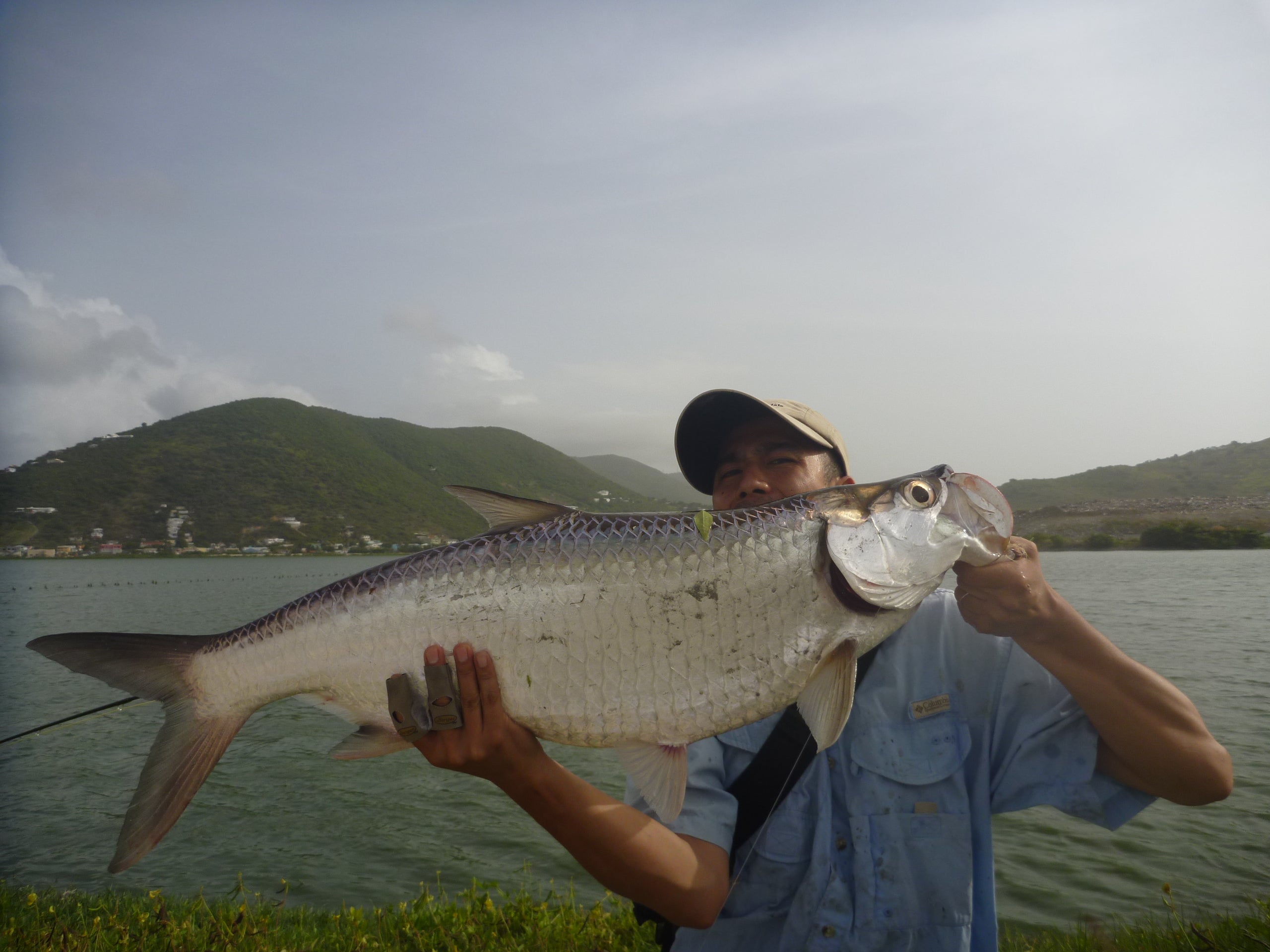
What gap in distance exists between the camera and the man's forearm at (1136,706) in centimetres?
188

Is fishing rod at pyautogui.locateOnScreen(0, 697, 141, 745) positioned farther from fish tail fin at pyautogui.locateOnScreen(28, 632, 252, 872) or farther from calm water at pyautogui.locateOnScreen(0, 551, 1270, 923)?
calm water at pyautogui.locateOnScreen(0, 551, 1270, 923)

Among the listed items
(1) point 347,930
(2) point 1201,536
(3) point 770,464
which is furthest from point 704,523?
(2) point 1201,536

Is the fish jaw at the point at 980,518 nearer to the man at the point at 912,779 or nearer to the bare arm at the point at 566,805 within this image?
the man at the point at 912,779

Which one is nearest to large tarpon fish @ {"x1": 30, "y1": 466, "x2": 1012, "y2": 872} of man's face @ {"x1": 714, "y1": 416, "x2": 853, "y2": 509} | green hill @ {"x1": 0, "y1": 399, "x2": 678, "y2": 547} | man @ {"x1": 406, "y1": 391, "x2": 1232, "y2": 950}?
man @ {"x1": 406, "y1": 391, "x2": 1232, "y2": 950}

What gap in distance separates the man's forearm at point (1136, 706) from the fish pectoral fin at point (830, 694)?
1.66 ft

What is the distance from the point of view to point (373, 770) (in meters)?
12.4

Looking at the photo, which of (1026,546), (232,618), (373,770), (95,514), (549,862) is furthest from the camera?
(95,514)

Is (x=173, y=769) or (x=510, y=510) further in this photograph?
(x=510, y=510)

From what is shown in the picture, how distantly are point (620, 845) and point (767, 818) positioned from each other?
1.84ft

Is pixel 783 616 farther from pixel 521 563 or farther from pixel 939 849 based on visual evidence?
pixel 939 849

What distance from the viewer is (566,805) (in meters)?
1.98

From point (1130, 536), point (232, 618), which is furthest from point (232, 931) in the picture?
point (1130, 536)

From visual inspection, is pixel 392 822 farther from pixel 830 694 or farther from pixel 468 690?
pixel 830 694

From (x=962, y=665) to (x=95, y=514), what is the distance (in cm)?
7471
